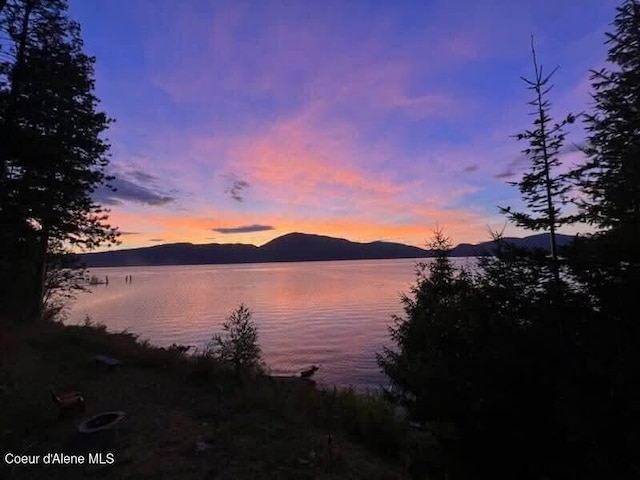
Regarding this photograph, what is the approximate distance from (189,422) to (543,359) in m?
8.13

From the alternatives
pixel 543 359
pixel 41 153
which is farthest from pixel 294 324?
pixel 543 359

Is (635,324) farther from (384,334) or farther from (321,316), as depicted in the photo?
(321,316)

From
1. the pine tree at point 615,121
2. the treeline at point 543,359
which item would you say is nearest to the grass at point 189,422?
the treeline at point 543,359

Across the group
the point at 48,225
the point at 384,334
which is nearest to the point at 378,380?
the point at 384,334

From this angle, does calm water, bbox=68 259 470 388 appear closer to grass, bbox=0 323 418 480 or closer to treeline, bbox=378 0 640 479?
grass, bbox=0 323 418 480

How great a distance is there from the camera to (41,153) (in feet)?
53.1

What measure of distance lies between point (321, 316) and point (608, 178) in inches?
1484

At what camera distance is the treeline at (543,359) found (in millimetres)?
6961

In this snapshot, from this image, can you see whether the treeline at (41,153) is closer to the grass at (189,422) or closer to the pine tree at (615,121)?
the grass at (189,422)

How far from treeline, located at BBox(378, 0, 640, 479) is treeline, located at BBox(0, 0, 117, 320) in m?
16.8

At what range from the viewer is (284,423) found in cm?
991

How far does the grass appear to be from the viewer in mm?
7535

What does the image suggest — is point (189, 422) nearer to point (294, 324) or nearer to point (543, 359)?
point (543, 359)

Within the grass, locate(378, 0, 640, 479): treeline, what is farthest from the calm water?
locate(378, 0, 640, 479): treeline
